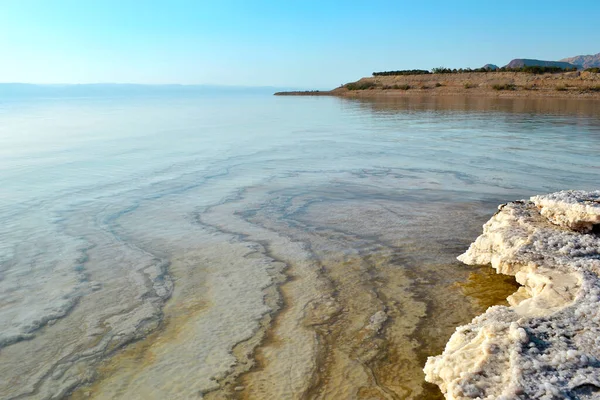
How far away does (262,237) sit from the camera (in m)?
6.45

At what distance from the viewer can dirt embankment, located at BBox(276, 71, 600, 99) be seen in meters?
45.4

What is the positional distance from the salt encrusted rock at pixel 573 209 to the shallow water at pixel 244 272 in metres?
1.05

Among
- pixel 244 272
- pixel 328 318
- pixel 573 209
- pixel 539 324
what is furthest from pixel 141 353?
pixel 573 209

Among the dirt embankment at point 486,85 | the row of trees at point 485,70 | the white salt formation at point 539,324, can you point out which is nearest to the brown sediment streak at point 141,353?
the white salt formation at point 539,324

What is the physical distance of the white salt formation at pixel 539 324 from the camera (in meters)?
2.71

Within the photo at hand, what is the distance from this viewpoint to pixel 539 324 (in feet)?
10.7

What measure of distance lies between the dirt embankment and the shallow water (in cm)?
3848

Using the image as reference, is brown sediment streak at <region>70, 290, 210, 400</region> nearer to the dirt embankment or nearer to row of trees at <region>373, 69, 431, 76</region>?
the dirt embankment

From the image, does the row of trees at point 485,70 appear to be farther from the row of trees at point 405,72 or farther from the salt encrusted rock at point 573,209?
the salt encrusted rock at point 573,209

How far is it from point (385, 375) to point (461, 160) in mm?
9889

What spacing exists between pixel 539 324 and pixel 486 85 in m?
56.2

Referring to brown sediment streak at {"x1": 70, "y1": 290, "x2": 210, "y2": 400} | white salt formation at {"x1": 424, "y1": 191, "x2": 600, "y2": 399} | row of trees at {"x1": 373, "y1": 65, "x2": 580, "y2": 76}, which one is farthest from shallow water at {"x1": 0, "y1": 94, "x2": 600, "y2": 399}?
row of trees at {"x1": 373, "y1": 65, "x2": 580, "y2": 76}

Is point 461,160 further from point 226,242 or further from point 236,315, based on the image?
point 236,315

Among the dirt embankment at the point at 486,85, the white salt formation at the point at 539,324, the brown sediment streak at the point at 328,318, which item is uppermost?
the dirt embankment at the point at 486,85
